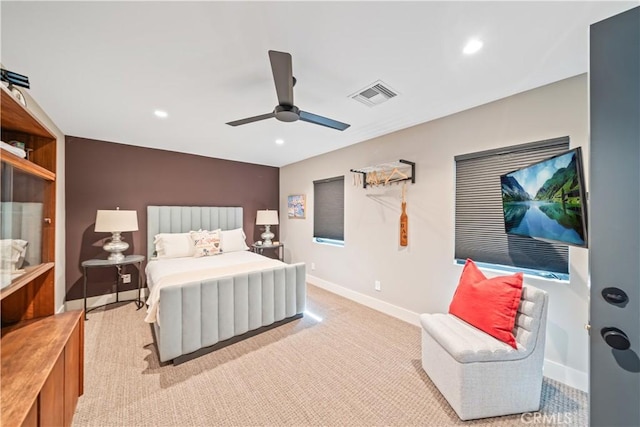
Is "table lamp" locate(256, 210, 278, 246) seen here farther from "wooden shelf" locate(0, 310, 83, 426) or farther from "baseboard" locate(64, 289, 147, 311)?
"wooden shelf" locate(0, 310, 83, 426)

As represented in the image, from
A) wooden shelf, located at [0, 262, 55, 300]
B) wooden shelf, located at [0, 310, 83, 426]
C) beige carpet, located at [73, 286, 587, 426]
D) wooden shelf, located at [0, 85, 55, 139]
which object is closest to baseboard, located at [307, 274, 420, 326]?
beige carpet, located at [73, 286, 587, 426]

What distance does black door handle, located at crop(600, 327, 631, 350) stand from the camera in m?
0.80

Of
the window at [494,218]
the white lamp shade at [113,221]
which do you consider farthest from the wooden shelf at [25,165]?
A: the window at [494,218]

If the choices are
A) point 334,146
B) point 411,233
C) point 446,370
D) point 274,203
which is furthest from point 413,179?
point 274,203

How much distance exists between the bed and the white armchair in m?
1.85

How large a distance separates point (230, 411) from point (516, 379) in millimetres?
1971

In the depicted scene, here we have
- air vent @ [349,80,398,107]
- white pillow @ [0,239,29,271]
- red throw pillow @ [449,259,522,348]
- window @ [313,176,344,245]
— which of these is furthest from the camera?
window @ [313,176,344,245]

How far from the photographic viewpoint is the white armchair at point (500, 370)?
5.42ft

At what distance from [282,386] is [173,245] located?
115 inches

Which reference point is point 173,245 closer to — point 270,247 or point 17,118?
point 270,247

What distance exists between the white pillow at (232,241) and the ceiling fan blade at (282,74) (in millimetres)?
3156

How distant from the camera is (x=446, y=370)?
5.89ft

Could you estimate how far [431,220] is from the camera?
9.61 feet

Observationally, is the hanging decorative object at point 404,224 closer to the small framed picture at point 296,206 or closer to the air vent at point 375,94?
the air vent at point 375,94
